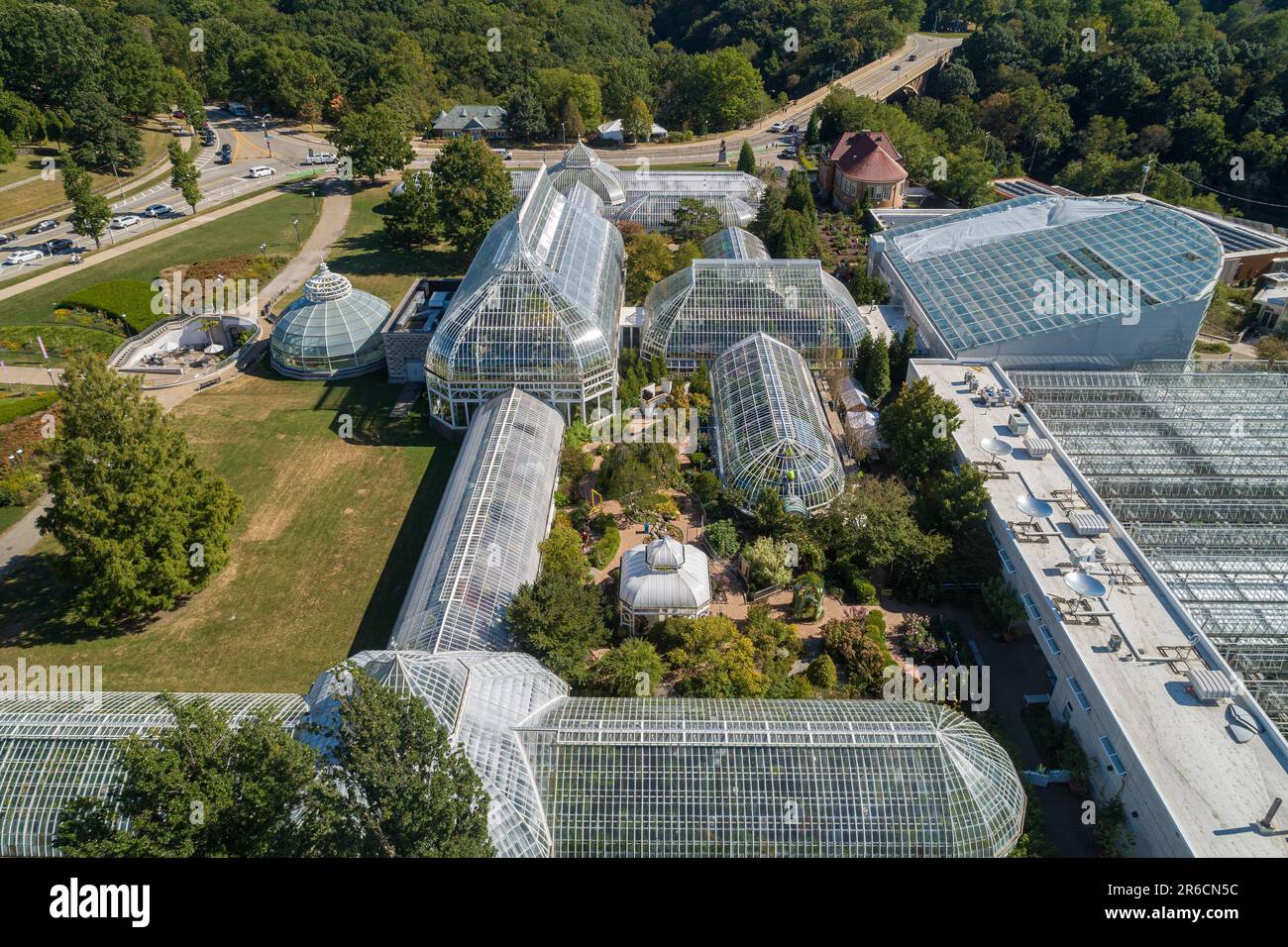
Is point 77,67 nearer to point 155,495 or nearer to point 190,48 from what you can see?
point 190,48

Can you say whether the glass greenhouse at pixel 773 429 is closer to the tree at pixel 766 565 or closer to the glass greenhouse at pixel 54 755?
the tree at pixel 766 565

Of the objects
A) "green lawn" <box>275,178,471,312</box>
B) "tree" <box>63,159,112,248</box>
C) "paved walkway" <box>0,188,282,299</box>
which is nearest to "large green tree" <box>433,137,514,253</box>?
"green lawn" <box>275,178,471,312</box>

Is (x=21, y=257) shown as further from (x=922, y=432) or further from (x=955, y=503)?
(x=955, y=503)

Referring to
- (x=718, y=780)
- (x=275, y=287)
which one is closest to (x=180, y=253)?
(x=275, y=287)

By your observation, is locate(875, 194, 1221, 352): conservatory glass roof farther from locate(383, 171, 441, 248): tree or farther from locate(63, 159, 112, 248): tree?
locate(63, 159, 112, 248): tree

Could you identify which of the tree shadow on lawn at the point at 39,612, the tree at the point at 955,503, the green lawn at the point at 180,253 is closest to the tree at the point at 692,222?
the green lawn at the point at 180,253

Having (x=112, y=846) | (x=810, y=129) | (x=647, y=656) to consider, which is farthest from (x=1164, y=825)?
(x=810, y=129)
